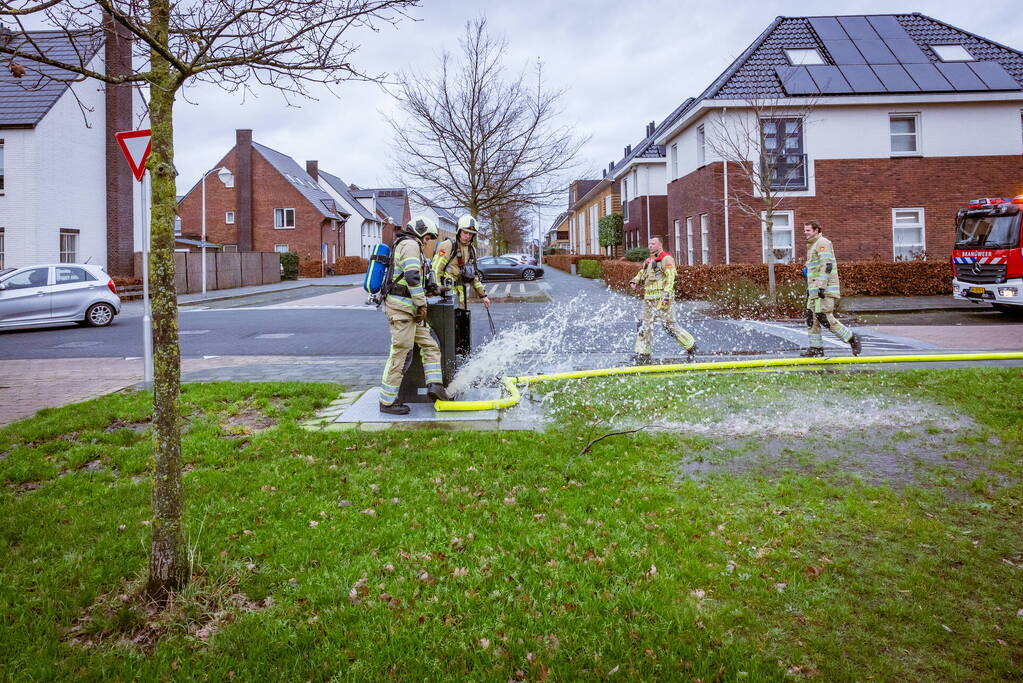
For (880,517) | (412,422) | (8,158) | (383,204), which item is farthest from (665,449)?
(383,204)

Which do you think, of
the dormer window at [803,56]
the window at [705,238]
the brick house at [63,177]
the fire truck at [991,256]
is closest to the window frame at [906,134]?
the dormer window at [803,56]

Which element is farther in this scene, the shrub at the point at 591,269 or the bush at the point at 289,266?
the bush at the point at 289,266

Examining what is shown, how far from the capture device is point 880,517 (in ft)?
13.7

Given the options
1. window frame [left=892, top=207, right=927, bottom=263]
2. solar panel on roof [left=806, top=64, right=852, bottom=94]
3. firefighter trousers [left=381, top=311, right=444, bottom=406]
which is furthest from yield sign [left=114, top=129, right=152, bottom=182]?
window frame [left=892, top=207, right=927, bottom=263]

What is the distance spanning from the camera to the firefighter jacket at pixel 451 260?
7676mm

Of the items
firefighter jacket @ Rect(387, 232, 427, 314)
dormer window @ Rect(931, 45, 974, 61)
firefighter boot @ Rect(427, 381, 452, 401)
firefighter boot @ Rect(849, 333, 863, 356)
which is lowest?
firefighter boot @ Rect(427, 381, 452, 401)

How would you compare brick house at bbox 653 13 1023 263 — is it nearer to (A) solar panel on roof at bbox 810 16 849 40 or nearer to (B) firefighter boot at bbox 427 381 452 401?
(A) solar panel on roof at bbox 810 16 849 40

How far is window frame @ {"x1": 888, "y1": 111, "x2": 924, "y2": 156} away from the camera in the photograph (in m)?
23.6

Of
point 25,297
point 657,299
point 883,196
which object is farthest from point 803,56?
point 25,297

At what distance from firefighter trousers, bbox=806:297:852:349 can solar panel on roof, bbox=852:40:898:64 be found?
18113 mm

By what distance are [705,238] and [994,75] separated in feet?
33.5

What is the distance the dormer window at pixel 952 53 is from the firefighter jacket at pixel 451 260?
24059 millimetres

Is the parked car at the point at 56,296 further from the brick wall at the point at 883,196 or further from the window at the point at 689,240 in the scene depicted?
the window at the point at 689,240

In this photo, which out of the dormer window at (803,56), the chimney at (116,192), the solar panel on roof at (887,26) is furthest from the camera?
the chimney at (116,192)
